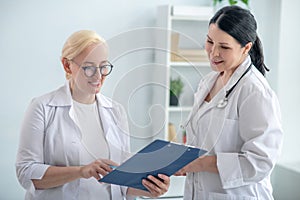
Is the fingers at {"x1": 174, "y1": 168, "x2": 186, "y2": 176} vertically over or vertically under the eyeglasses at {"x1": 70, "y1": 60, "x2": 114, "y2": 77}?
under

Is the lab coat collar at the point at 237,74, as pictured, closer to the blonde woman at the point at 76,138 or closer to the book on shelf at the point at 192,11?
the blonde woman at the point at 76,138

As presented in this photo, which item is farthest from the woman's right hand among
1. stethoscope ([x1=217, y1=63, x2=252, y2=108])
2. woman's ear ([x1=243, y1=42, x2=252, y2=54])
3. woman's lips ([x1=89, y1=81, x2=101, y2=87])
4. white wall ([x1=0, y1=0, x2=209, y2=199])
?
white wall ([x1=0, y1=0, x2=209, y2=199])

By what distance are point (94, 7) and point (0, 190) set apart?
4.11 feet

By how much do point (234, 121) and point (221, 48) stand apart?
25 centimetres

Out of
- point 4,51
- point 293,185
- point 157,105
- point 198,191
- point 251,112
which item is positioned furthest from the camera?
point 293,185

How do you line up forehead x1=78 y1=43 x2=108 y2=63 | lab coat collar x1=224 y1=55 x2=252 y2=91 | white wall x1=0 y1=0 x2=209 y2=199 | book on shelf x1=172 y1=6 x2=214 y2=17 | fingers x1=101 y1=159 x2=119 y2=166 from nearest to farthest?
forehead x1=78 y1=43 x2=108 y2=63 → fingers x1=101 y1=159 x2=119 y2=166 → lab coat collar x1=224 y1=55 x2=252 y2=91 → white wall x1=0 y1=0 x2=209 y2=199 → book on shelf x1=172 y1=6 x2=214 y2=17

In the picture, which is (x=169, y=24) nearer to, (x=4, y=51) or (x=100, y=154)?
(x=4, y=51)

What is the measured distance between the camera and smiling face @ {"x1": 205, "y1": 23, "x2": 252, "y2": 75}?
166 centimetres

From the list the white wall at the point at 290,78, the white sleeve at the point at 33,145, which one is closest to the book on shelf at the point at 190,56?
the white sleeve at the point at 33,145

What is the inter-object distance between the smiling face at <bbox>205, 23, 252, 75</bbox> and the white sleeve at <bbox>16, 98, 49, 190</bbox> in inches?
23.3

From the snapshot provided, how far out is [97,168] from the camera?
60.3 inches

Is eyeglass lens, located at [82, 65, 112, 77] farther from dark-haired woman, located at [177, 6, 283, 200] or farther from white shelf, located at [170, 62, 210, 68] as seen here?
dark-haired woman, located at [177, 6, 283, 200]

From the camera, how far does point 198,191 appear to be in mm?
1817

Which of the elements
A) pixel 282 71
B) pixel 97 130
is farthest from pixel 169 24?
pixel 97 130
